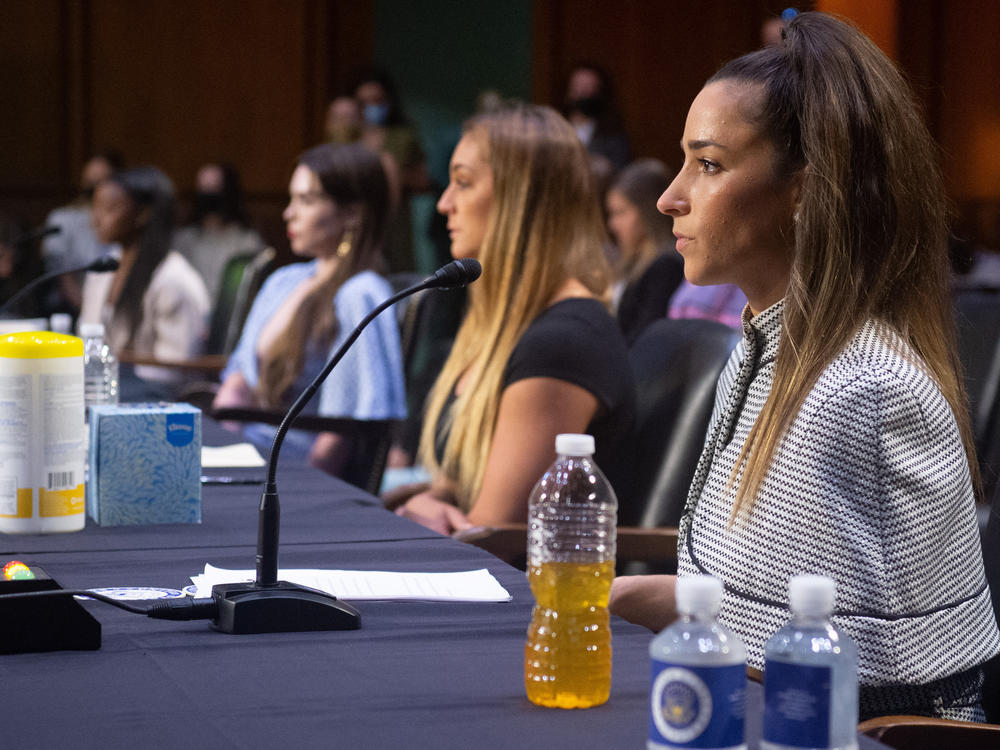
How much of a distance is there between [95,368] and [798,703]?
6.10ft

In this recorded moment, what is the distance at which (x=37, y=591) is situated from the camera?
1.18 metres

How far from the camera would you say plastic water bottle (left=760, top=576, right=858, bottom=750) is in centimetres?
84

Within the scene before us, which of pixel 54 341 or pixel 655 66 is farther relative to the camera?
pixel 655 66

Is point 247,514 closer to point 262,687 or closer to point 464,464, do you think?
point 464,464

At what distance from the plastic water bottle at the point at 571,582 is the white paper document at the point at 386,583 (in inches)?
9.7

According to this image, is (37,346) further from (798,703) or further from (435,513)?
(798,703)

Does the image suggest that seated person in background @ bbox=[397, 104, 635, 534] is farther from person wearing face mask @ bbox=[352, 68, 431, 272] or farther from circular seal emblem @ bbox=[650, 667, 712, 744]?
person wearing face mask @ bbox=[352, 68, 431, 272]

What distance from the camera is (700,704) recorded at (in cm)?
83

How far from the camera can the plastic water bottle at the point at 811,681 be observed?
2.76 ft

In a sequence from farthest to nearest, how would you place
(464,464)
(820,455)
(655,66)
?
(655,66) < (464,464) < (820,455)

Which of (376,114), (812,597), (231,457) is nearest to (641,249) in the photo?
(376,114)

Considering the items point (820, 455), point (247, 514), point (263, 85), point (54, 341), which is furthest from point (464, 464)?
point (263, 85)

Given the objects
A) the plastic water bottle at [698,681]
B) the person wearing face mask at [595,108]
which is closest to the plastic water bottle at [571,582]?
the plastic water bottle at [698,681]

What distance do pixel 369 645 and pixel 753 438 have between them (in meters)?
0.48
